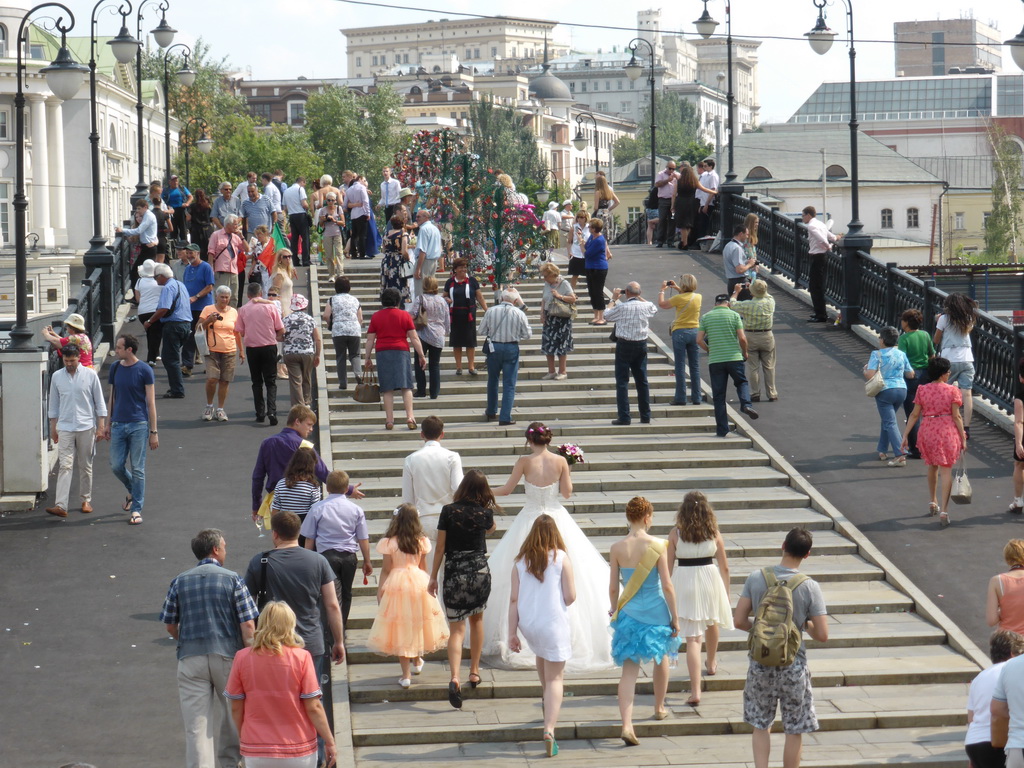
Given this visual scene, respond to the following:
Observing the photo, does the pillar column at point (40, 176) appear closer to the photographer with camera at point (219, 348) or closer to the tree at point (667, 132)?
the photographer with camera at point (219, 348)

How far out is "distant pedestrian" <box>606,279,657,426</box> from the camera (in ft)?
53.2

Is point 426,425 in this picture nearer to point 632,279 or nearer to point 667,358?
point 667,358

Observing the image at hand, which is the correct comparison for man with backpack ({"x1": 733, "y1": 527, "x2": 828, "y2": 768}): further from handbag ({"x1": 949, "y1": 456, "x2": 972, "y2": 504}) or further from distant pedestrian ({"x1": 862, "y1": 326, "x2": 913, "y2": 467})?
distant pedestrian ({"x1": 862, "y1": 326, "x2": 913, "y2": 467})

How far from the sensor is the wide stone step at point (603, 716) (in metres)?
9.62

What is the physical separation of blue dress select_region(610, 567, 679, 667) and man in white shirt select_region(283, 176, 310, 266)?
55.2 feet

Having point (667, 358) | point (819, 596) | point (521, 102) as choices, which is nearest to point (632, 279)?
point (667, 358)

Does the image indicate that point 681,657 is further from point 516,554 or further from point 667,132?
point 667,132

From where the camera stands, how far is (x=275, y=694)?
7.37m

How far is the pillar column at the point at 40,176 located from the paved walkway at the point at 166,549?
5600 centimetres

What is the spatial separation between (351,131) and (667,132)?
45538 millimetres

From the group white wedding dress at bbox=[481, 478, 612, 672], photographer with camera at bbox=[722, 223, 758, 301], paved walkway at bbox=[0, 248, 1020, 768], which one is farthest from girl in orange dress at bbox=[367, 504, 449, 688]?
photographer with camera at bbox=[722, 223, 758, 301]

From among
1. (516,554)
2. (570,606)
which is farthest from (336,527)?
(570,606)

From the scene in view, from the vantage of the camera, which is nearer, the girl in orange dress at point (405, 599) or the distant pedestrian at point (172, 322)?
the girl in orange dress at point (405, 599)

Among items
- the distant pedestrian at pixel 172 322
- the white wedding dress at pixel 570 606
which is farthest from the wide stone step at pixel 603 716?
the distant pedestrian at pixel 172 322
